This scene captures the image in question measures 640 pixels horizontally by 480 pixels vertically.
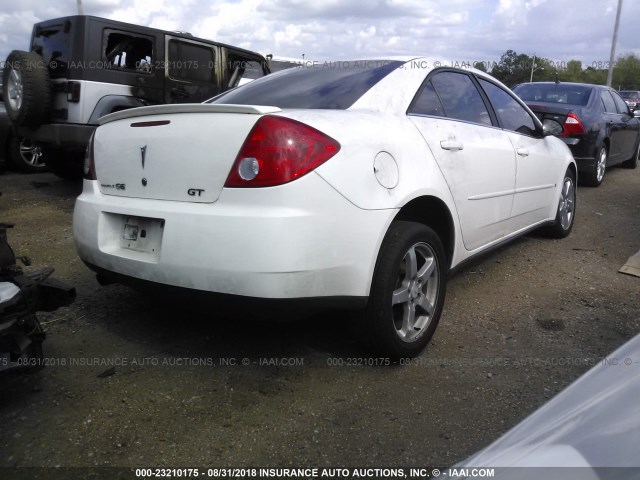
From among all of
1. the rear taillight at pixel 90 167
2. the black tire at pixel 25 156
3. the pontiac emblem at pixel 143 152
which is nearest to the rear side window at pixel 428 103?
the pontiac emblem at pixel 143 152

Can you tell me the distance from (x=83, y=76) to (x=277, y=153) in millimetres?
4620

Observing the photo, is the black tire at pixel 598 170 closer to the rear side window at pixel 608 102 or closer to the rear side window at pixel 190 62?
the rear side window at pixel 608 102

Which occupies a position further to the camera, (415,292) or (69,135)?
(69,135)

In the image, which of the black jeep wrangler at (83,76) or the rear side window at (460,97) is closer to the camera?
the rear side window at (460,97)

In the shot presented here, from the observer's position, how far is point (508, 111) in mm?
4117

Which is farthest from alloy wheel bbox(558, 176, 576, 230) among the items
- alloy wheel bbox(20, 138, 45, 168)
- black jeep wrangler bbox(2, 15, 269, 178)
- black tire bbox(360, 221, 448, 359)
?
alloy wheel bbox(20, 138, 45, 168)

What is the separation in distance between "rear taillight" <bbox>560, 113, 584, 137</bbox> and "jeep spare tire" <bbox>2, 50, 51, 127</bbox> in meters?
6.47

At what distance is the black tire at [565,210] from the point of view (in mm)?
5113

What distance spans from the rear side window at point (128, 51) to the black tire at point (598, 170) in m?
6.19

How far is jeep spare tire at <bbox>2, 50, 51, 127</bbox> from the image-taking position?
5812 millimetres

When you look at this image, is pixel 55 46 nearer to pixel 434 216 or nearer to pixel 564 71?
pixel 434 216

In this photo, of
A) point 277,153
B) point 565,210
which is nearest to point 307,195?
point 277,153

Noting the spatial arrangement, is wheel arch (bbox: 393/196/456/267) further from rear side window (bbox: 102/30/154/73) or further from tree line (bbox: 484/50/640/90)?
tree line (bbox: 484/50/640/90)

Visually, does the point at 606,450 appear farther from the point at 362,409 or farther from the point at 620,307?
the point at 620,307
